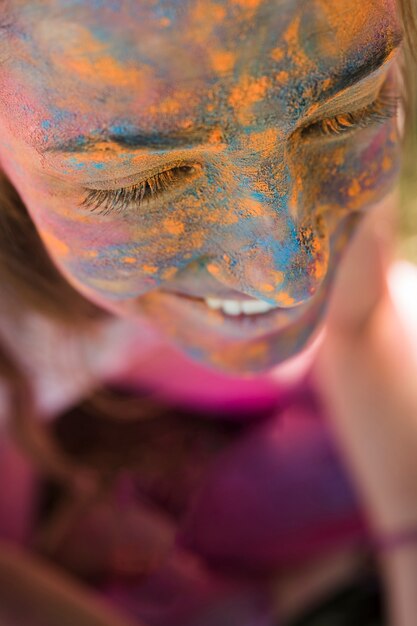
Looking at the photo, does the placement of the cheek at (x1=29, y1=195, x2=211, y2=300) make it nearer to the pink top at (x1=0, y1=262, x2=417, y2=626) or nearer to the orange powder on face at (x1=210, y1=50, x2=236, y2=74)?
the orange powder on face at (x1=210, y1=50, x2=236, y2=74)

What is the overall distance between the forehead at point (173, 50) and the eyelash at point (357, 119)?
4 centimetres

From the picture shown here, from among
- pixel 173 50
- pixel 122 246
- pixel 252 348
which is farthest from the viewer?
pixel 252 348

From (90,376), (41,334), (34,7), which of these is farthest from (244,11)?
(90,376)

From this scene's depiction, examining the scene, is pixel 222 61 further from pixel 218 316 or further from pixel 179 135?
pixel 218 316

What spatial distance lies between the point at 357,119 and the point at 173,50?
134 millimetres

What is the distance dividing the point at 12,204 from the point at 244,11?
0.83ft

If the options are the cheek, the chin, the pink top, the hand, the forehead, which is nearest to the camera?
the forehead

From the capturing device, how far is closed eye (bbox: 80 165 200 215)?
35cm

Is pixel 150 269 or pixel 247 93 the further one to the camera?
pixel 150 269

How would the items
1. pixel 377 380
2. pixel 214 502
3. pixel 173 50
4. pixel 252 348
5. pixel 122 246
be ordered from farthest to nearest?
pixel 214 502
pixel 377 380
pixel 252 348
pixel 122 246
pixel 173 50

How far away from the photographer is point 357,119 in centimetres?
38

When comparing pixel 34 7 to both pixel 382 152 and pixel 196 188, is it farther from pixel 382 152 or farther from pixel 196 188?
pixel 382 152

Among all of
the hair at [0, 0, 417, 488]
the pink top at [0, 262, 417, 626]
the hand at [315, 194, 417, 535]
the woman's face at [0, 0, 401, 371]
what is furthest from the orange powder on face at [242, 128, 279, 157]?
the pink top at [0, 262, 417, 626]

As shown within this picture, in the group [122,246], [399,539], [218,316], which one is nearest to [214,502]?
[399,539]
